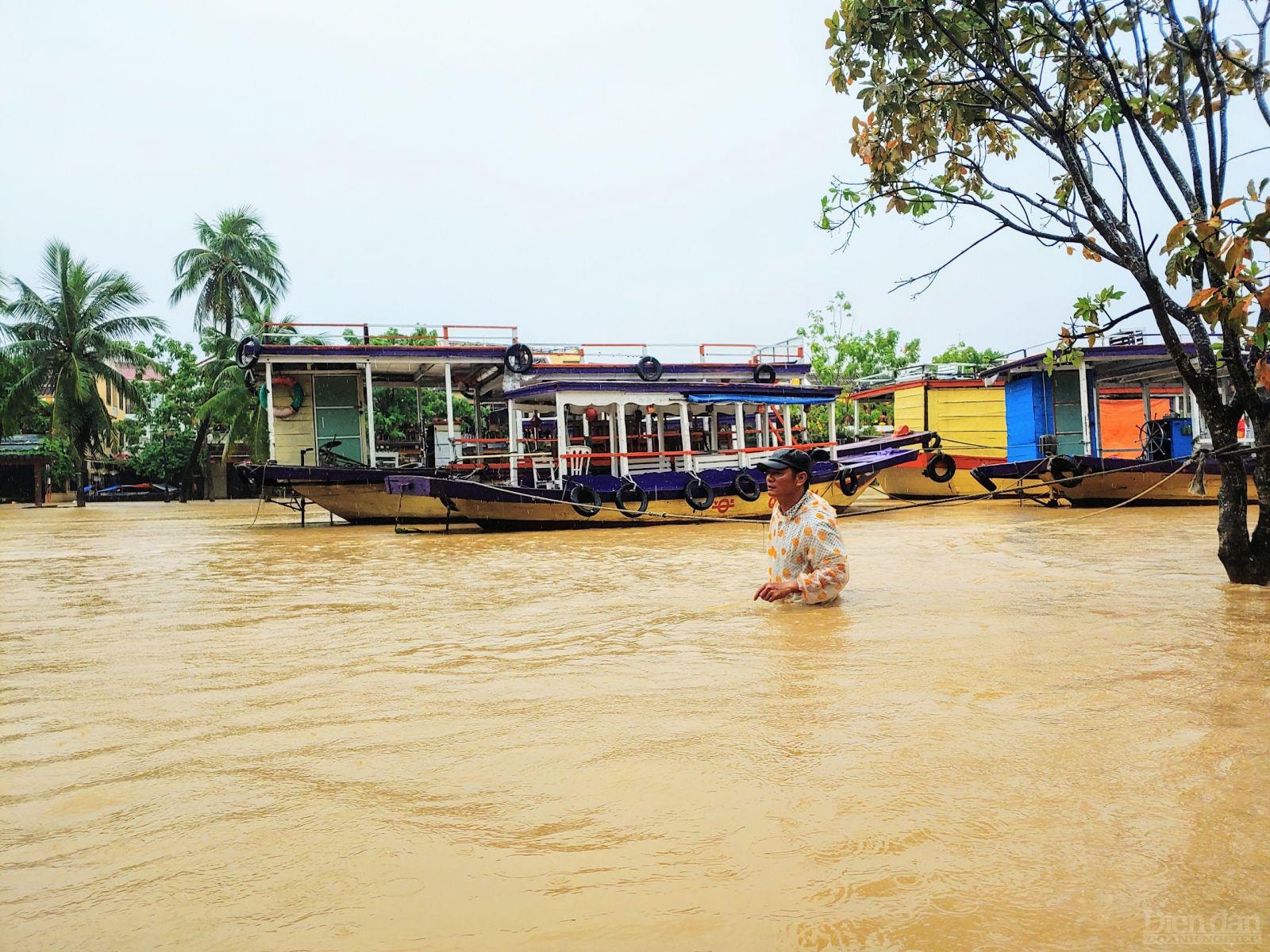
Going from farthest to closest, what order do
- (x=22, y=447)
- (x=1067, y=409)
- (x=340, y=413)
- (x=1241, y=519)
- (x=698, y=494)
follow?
(x=22, y=447) < (x=1067, y=409) < (x=340, y=413) < (x=698, y=494) < (x=1241, y=519)

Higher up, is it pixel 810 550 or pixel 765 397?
pixel 765 397

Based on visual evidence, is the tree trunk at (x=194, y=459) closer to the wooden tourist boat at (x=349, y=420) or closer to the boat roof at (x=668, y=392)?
the wooden tourist boat at (x=349, y=420)

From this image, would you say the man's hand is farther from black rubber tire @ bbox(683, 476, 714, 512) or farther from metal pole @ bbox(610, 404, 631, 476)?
metal pole @ bbox(610, 404, 631, 476)

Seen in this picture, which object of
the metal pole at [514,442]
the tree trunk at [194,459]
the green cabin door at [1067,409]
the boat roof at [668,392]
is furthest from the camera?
the tree trunk at [194,459]

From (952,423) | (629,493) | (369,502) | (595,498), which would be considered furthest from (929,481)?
(369,502)

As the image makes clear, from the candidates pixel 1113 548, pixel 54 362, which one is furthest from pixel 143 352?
pixel 1113 548

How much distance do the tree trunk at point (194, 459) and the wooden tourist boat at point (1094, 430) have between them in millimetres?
24777

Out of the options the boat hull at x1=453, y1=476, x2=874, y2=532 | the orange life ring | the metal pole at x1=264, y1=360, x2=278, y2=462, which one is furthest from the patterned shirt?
the orange life ring

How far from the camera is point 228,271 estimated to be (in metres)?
30.9

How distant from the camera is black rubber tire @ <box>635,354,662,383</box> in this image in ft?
53.9

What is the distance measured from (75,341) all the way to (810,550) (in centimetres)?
3308

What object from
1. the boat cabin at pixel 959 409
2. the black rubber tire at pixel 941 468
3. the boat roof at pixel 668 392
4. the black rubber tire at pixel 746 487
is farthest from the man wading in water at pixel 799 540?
the boat cabin at pixel 959 409

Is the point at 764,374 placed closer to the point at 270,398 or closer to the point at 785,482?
the point at 270,398

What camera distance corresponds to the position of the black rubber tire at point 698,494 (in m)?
14.5
